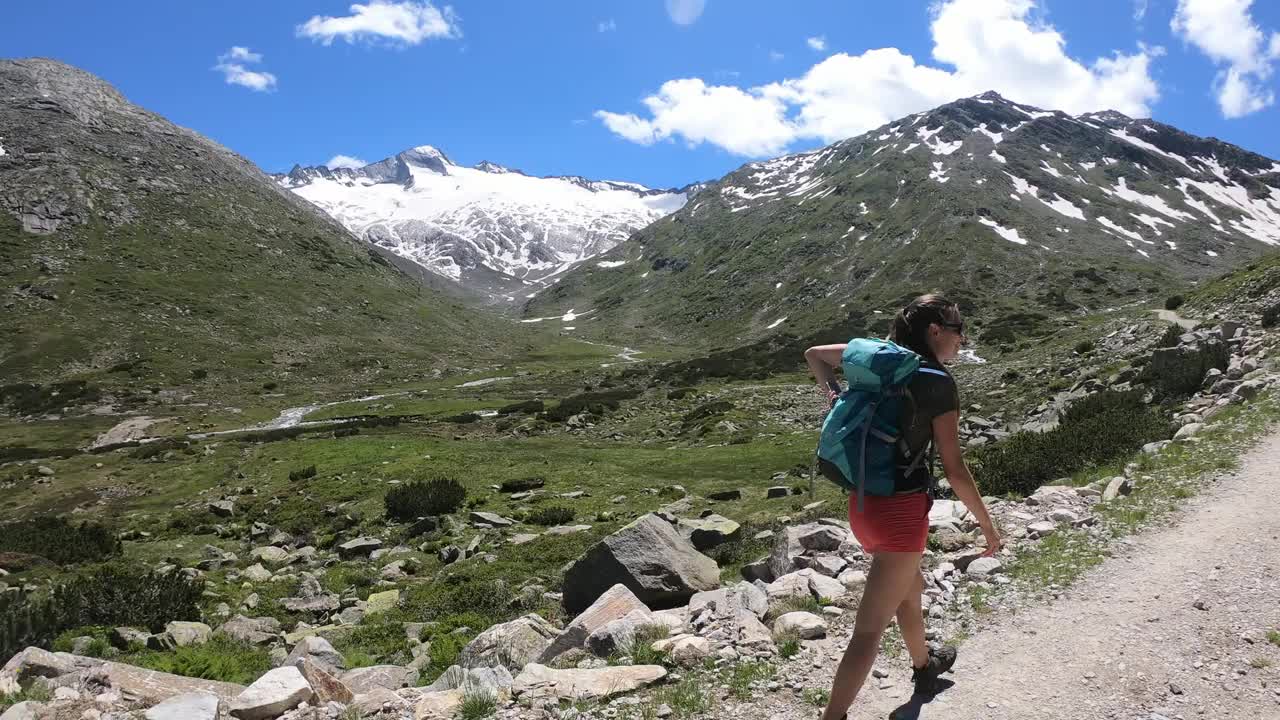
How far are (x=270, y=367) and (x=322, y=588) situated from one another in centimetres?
9209

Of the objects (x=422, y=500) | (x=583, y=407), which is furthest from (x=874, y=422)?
(x=583, y=407)

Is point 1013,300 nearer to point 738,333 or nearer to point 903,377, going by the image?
point 738,333

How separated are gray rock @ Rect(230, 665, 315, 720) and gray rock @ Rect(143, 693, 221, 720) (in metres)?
0.21

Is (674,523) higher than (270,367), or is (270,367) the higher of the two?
(270,367)

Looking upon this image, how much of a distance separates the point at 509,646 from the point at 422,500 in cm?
1538

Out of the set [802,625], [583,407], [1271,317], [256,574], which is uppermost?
[1271,317]

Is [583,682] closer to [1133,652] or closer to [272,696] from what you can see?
[272,696]

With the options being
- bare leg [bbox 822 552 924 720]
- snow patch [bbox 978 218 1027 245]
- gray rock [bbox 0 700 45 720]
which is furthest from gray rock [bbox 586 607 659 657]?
snow patch [bbox 978 218 1027 245]

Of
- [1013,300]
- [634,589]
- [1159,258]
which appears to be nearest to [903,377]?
[634,589]

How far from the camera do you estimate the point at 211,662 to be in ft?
33.3

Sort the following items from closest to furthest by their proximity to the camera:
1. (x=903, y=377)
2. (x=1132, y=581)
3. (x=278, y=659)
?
(x=903, y=377) → (x=1132, y=581) → (x=278, y=659)

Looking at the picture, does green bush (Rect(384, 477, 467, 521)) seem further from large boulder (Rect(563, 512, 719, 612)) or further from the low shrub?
the low shrub

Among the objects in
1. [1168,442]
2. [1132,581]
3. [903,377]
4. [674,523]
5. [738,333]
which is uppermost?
[738,333]

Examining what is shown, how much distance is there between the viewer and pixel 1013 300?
11856 cm
